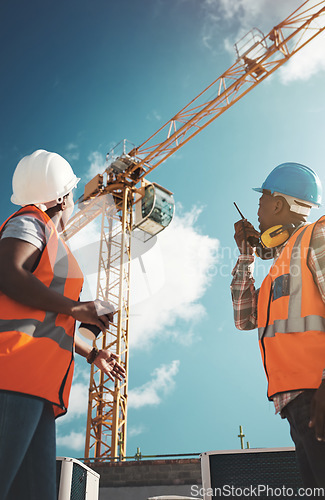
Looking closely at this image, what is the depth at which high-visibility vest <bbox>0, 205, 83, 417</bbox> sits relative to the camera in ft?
4.49

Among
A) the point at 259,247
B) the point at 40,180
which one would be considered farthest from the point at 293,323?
the point at 40,180

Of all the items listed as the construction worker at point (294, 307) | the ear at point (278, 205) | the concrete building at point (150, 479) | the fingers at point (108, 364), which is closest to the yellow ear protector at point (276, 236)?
the construction worker at point (294, 307)

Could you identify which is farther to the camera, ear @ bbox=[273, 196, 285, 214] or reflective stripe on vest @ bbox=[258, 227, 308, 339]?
ear @ bbox=[273, 196, 285, 214]

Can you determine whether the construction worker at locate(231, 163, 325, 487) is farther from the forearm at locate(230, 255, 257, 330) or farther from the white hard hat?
the white hard hat

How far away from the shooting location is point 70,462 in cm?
295

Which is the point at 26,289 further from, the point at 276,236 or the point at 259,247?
the point at 259,247

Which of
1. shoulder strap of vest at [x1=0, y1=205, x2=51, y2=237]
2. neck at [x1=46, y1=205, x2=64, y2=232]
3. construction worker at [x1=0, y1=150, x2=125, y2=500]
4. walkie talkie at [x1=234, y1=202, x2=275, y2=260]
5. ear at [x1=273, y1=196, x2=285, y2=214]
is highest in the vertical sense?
ear at [x1=273, y1=196, x2=285, y2=214]

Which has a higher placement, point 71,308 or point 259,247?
point 259,247

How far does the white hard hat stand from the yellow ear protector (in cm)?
99

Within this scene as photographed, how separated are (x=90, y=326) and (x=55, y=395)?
0.32 m

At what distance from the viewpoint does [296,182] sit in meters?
2.27

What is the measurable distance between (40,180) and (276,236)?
1.16 m

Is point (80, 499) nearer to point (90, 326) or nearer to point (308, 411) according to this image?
point (90, 326)

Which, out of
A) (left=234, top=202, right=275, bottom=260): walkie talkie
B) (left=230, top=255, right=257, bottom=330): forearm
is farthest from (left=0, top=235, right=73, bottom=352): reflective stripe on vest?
(left=234, top=202, right=275, bottom=260): walkie talkie
